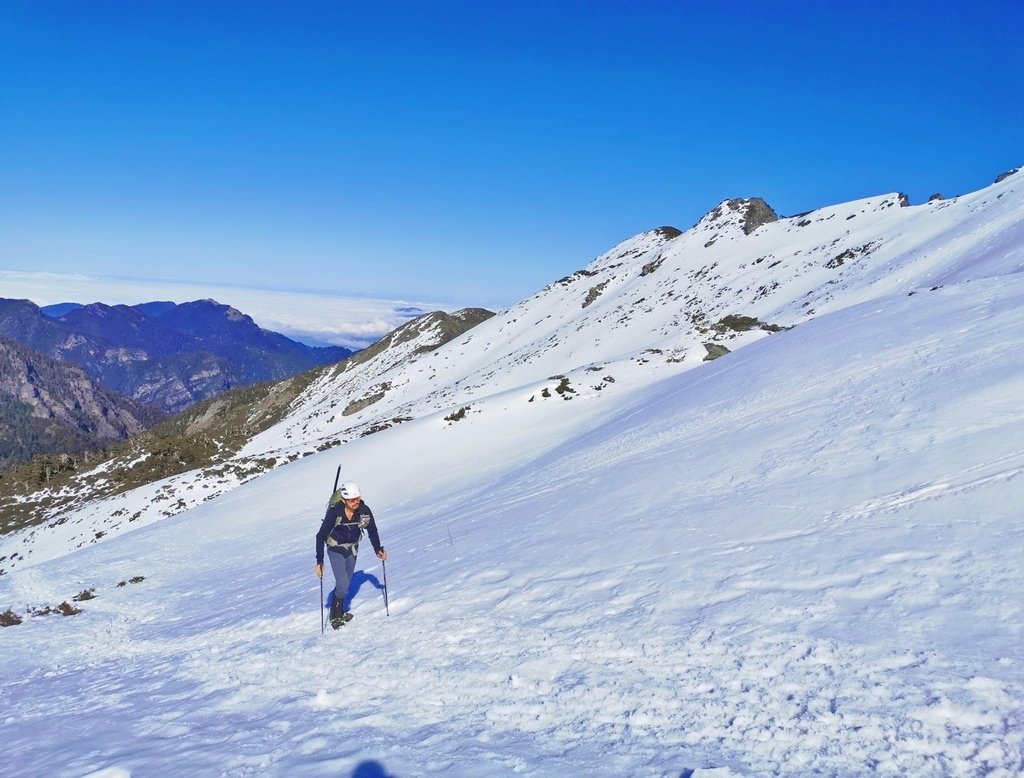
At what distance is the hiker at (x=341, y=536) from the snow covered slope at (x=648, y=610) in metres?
0.52

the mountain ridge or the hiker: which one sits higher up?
the mountain ridge

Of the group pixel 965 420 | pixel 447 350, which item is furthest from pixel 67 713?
pixel 447 350

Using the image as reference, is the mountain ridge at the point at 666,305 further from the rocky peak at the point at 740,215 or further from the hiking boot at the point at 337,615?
the hiking boot at the point at 337,615

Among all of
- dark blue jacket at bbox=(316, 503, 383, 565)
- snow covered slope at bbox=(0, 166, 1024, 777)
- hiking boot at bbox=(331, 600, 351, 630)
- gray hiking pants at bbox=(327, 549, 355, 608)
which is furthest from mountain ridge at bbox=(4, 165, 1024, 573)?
hiking boot at bbox=(331, 600, 351, 630)

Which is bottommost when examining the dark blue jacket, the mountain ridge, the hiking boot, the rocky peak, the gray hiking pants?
the hiking boot

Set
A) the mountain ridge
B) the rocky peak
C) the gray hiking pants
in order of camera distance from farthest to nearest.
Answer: the rocky peak
the mountain ridge
the gray hiking pants

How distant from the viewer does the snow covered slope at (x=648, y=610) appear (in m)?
5.51

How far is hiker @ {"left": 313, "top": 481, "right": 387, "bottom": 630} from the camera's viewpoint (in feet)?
34.9

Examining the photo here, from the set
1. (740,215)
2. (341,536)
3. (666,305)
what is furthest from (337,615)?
(740,215)

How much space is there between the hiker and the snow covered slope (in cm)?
52

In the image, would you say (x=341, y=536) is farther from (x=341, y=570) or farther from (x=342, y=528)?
(x=341, y=570)

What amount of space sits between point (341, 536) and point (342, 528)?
0.14 metres

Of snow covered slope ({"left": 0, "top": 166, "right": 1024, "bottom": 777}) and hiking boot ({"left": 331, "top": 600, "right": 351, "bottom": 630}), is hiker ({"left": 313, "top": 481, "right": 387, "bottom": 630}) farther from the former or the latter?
snow covered slope ({"left": 0, "top": 166, "right": 1024, "bottom": 777})

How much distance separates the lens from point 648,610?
799 cm
